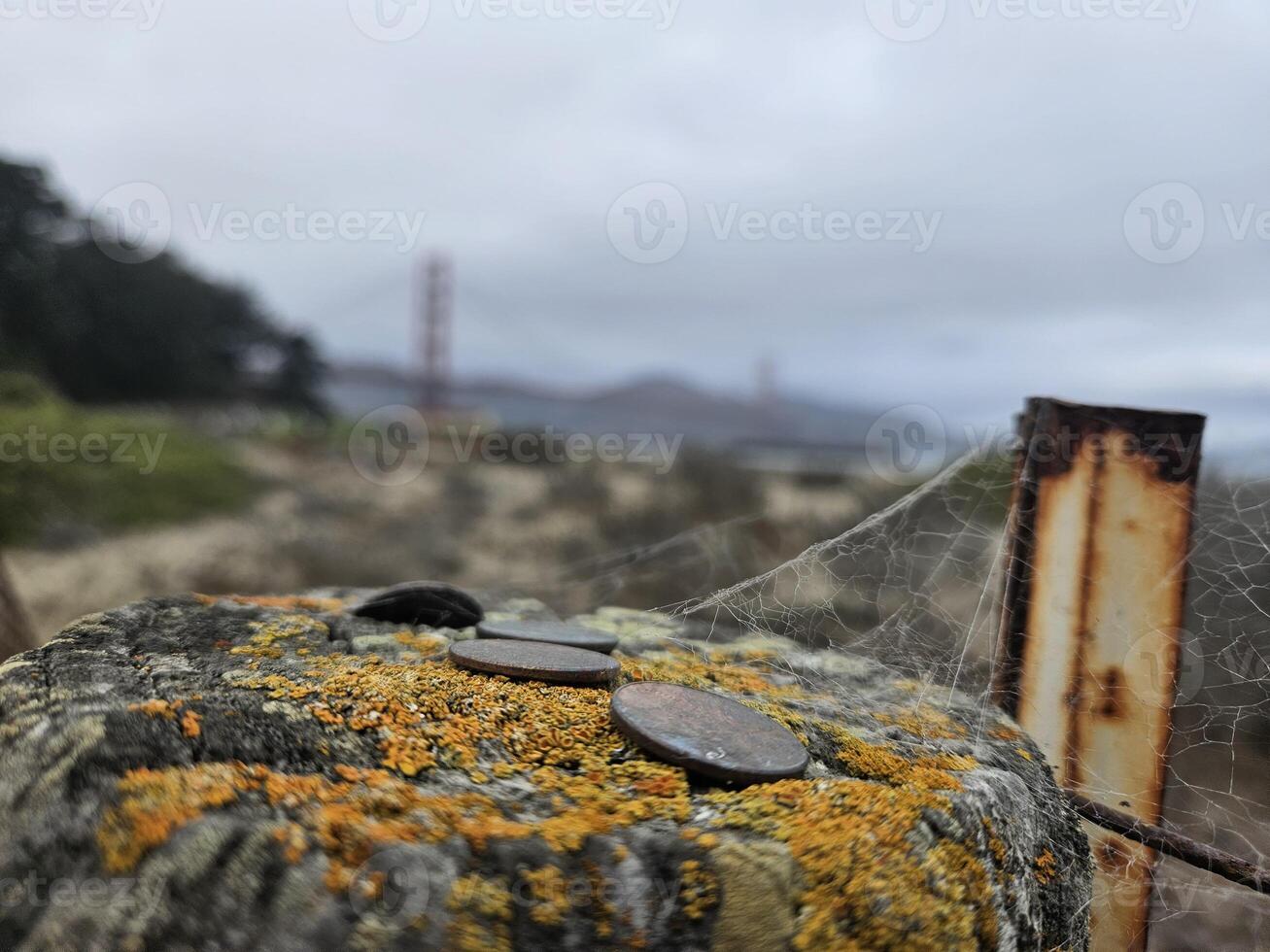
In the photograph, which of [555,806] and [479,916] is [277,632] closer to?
[555,806]

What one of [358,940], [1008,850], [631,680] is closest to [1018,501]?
[1008,850]

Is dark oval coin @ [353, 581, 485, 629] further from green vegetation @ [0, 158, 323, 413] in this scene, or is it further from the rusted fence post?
green vegetation @ [0, 158, 323, 413]

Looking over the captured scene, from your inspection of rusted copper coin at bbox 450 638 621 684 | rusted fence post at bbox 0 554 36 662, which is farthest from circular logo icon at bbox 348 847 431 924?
rusted fence post at bbox 0 554 36 662

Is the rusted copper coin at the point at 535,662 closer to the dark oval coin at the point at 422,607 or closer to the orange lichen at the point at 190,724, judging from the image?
the dark oval coin at the point at 422,607

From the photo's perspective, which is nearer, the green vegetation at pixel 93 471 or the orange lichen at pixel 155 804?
the orange lichen at pixel 155 804

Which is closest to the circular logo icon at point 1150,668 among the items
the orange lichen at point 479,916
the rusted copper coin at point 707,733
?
the rusted copper coin at point 707,733

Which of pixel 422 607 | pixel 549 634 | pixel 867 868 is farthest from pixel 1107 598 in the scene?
pixel 422 607
